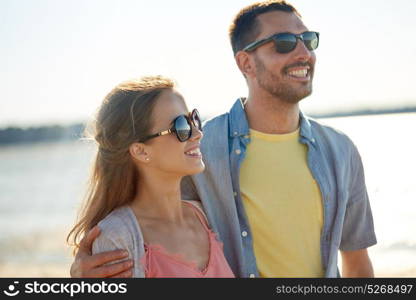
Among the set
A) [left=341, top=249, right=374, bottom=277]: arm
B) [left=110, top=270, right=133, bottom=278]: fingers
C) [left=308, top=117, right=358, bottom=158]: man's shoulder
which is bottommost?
[left=341, top=249, right=374, bottom=277]: arm

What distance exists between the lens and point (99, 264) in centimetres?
344

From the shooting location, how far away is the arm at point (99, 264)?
3406 mm

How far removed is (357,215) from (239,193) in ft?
2.94

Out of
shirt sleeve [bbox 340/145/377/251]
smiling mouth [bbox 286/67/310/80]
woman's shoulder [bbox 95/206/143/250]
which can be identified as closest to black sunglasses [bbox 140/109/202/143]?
woman's shoulder [bbox 95/206/143/250]

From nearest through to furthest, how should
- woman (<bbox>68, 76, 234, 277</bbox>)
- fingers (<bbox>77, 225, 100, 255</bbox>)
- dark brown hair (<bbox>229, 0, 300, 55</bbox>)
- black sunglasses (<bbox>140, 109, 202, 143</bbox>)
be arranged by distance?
1. fingers (<bbox>77, 225, 100, 255</bbox>)
2. woman (<bbox>68, 76, 234, 277</bbox>)
3. black sunglasses (<bbox>140, 109, 202, 143</bbox>)
4. dark brown hair (<bbox>229, 0, 300, 55</bbox>)

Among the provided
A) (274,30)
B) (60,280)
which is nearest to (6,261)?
(60,280)

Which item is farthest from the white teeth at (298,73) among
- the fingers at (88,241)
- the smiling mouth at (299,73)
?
the fingers at (88,241)

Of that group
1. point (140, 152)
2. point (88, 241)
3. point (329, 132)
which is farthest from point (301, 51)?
point (88, 241)

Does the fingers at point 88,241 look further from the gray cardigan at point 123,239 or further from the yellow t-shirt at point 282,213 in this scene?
the yellow t-shirt at point 282,213

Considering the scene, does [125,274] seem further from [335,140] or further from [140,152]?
[335,140]

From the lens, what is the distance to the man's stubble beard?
4480mm

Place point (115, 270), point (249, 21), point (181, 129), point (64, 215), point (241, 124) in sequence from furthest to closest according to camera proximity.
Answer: point (64, 215) → point (249, 21) → point (241, 124) → point (181, 129) → point (115, 270)

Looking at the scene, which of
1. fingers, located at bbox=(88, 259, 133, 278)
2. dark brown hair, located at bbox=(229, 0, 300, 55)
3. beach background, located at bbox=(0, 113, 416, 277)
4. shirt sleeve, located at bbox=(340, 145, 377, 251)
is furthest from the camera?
beach background, located at bbox=(0, 113, 416, 277)

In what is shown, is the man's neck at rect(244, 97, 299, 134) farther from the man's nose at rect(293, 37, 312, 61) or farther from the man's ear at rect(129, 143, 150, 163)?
the man's ear at rect(129, 143, 150, 163)
